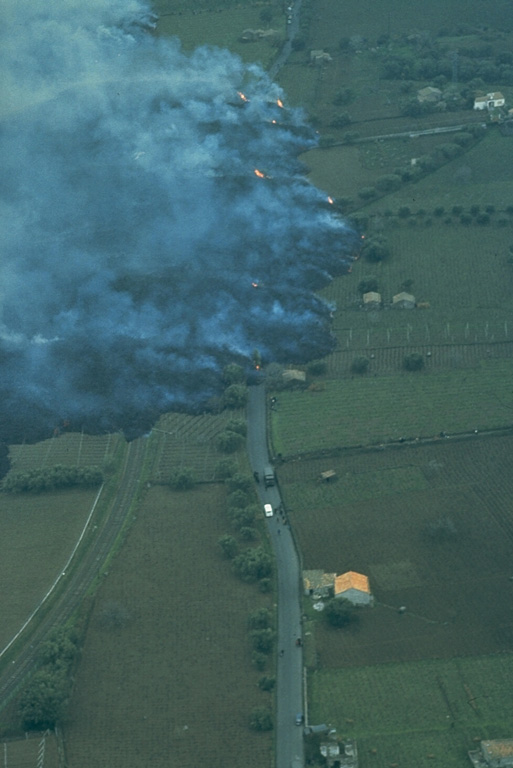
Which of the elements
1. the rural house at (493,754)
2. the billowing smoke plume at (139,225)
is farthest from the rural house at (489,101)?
the rural house at (493,754)

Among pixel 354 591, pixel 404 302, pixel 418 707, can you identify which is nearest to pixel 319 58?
pixel 404 302

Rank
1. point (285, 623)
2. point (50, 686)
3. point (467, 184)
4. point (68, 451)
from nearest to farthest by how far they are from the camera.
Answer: point (50, 686)
point (285, 623)
point (68, 451)
point (467, 184)

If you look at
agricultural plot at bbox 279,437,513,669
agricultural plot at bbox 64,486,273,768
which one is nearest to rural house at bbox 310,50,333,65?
agricultural plot at bbox 279,437,513,669

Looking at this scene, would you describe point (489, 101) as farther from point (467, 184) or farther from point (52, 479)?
point (52, 479)

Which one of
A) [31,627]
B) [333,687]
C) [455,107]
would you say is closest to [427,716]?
[333,687]

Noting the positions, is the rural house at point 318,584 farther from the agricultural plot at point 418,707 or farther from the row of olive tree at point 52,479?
the row of olive tree at point 52,479

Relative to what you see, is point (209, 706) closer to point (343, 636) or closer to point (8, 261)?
point (343, 636)
